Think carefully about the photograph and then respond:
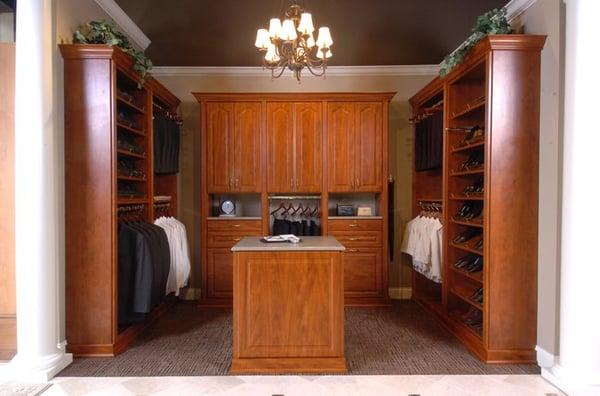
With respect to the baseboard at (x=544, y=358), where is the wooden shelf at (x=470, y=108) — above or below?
above

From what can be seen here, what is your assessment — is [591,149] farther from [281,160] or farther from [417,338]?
[281,160]

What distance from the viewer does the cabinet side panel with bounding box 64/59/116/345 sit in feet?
10.7

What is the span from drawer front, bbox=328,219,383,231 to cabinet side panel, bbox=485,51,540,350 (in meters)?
1.80

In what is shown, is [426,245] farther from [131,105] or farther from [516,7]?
[131,105]

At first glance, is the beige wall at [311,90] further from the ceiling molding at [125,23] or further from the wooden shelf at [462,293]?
the wooden shelf at [462,293]

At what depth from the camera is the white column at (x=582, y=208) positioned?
2.70 m

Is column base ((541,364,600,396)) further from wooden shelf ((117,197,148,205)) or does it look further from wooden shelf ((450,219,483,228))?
wooden shelf ((117,197,148,205))

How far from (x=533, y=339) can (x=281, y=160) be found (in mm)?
3145

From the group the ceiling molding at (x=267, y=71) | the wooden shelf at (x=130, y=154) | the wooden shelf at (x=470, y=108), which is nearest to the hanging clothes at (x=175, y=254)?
the wooden shelf at (x=130, y=154)

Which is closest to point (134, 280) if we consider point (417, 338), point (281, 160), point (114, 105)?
point (114, 105)

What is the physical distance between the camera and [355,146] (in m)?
4.84

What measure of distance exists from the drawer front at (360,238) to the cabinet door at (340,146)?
547 millimetres

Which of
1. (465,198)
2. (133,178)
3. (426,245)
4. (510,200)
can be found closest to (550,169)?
(510,200)

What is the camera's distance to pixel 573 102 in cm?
275
